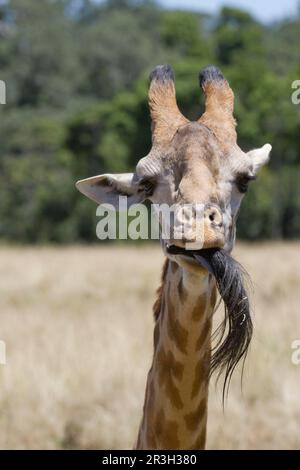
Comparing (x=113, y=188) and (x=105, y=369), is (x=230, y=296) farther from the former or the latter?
(x=105, y=369)

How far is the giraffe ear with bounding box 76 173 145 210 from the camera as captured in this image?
4.17 m

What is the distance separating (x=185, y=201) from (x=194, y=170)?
0.61 ft

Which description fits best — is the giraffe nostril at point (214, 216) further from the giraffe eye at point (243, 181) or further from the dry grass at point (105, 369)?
the dry grass at point (105, 369)

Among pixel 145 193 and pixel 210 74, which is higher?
pixel 210 74

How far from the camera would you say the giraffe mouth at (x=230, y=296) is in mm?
3594

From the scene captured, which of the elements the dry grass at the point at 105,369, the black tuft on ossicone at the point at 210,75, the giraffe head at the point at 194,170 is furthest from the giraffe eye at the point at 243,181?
the dry grass at the point at 105,369

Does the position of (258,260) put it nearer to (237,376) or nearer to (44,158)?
(237,376)

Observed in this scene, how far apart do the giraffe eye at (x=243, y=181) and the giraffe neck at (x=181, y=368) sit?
1.44 feet

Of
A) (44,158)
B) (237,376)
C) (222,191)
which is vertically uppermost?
(44,158)

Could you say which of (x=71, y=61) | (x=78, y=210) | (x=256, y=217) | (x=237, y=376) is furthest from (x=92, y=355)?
(x=71, y=61)

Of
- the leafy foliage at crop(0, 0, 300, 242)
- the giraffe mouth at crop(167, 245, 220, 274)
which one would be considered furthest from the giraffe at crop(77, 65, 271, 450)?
the leafy foliage at crop(0, 0, 300, 242)

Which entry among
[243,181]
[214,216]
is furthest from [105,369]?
[214,216]

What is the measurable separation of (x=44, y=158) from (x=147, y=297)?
26120 millimetres

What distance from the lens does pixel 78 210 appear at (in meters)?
38.8
